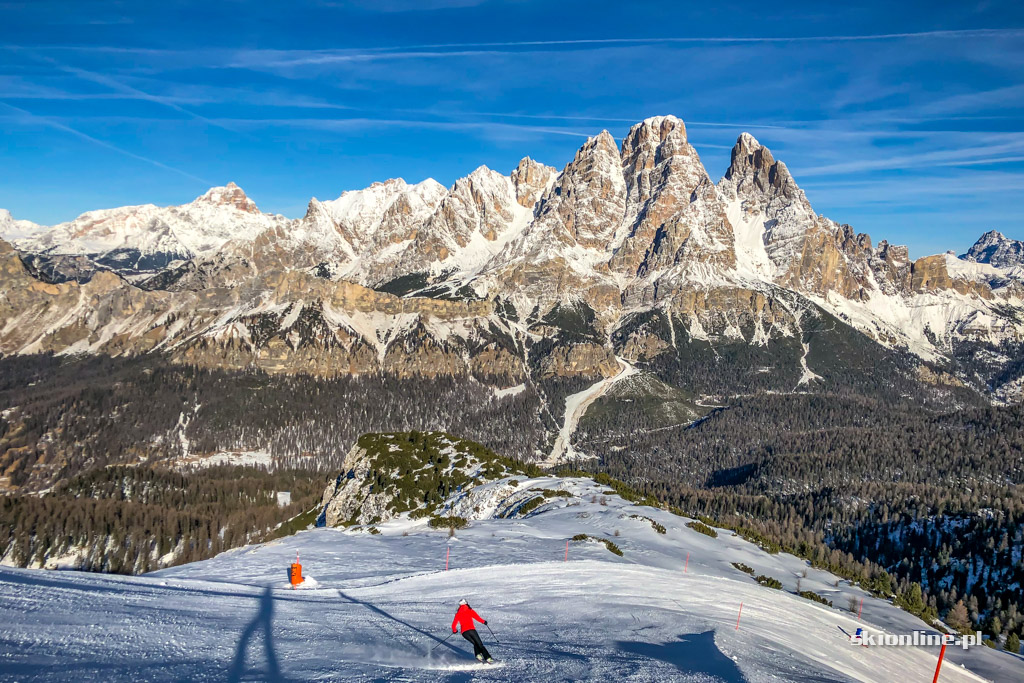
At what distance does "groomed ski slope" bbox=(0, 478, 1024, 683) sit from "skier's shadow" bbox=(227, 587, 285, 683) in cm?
7

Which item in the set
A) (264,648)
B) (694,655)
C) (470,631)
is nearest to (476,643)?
(470,631)

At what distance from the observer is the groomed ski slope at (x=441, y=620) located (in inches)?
539

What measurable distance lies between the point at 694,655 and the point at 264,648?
1342 centimetres

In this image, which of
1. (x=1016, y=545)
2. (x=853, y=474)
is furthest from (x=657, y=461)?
(x=1016, y=545)

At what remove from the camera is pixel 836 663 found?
68.4ft

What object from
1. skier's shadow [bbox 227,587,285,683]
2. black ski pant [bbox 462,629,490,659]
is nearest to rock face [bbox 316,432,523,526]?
skier's shadow [bbox 227,587,285,683]

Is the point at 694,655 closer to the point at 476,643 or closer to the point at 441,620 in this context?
the point at 476,643

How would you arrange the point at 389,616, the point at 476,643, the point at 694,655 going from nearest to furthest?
the point at 476,643, the point at 694,655, the point at 389,616

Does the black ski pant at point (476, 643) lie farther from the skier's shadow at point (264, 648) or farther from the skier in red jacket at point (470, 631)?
the skier's shadow at point (264, 648)

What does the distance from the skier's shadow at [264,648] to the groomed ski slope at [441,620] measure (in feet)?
0.22

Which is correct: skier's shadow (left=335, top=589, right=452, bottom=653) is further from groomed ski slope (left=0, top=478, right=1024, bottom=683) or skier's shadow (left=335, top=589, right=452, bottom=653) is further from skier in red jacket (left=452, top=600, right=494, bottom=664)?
skier in red jacket (left=452, top=600, right=494, bottom=664)

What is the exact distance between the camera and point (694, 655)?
1750 cm

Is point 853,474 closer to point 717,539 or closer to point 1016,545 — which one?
point 1016,545

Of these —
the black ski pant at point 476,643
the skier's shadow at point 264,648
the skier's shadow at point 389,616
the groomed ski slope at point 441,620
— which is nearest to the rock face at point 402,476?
the groomed ski slope at point 441,620
